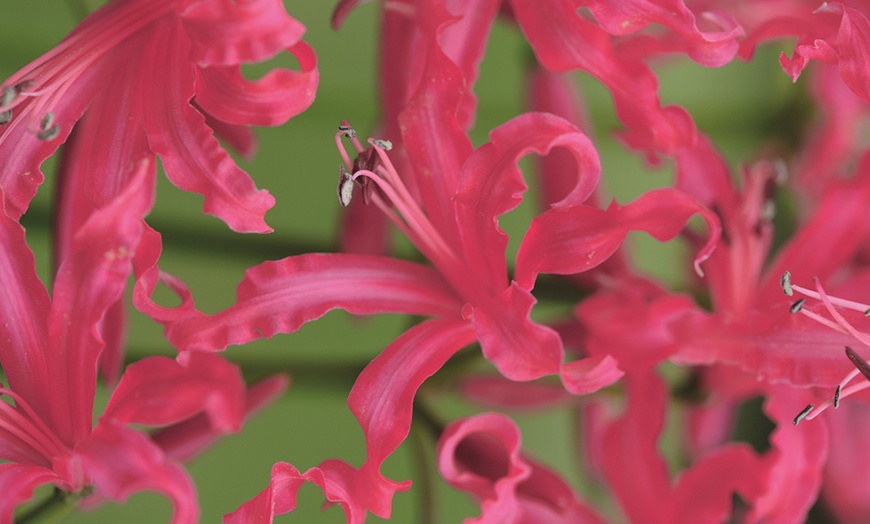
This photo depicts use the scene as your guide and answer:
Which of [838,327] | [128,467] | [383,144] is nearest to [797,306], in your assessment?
[838,327]

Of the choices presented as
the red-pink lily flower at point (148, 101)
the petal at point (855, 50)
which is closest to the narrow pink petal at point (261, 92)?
the red-pink lily flower at point (148, 101)

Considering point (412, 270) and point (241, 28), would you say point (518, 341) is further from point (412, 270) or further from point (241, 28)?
point (241, 28)

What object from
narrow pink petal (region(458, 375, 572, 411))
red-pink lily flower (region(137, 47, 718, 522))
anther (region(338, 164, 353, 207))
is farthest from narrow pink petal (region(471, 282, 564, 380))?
narrow pink petal (region(458, 375, 572, 411))

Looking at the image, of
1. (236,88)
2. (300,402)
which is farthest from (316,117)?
(236,88)

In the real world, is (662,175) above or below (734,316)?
below

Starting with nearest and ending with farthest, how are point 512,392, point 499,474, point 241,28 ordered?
1. point 241,28
2. point 499,474
3. point 512,392

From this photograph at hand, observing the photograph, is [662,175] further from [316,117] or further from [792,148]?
[316,117]

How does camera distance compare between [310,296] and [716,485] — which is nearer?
[310,296]

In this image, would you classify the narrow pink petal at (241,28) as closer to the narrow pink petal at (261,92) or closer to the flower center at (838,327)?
the narrow pink petal at (261,92)
